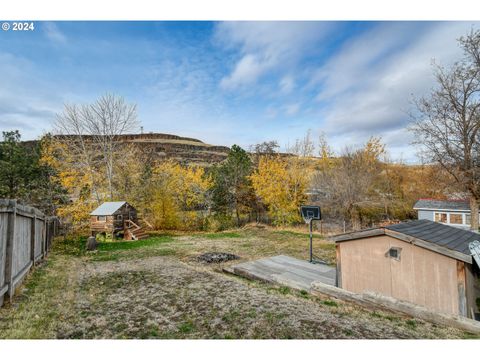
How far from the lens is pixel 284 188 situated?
737 inches

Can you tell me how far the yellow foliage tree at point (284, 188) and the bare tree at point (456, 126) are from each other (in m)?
8.22

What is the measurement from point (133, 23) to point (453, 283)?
750cm

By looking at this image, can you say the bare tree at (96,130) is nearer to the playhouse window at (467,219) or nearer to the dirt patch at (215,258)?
the dirt patch at (215,258)

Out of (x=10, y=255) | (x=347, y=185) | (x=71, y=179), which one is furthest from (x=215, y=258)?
(x=347, y=185)

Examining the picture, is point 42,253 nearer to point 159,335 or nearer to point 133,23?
point 159,335

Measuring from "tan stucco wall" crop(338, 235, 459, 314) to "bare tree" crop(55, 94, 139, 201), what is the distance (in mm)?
15708

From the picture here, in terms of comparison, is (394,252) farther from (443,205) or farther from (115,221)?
(443,205)

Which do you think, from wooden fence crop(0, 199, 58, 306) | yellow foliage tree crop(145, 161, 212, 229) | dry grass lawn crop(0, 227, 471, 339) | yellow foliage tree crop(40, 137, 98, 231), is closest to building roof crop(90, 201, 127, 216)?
yellow foliage tree crop(40, 137, 98, 231)

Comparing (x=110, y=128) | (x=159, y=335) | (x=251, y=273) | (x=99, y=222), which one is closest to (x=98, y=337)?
(x=159, y=335)

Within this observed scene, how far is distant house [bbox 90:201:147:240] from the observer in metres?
13.2

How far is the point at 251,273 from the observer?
6.44 metres

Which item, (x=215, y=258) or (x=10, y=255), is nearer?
(x=10, y=255)

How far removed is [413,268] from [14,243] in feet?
23.8

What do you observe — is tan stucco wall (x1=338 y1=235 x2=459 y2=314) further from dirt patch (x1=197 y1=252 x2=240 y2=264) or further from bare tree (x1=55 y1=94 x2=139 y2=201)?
bare tree (x1=55 y1=94 x2=139 y2=201)
